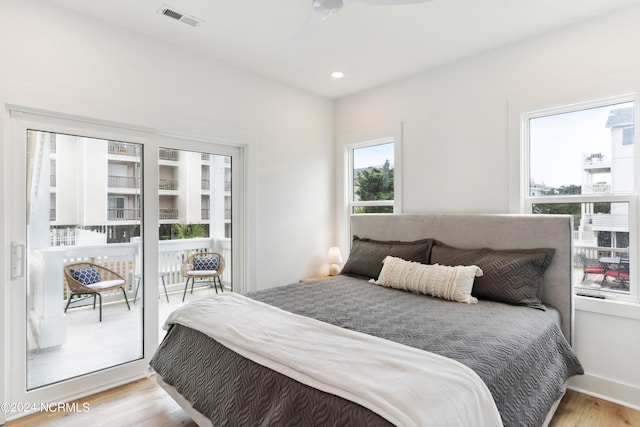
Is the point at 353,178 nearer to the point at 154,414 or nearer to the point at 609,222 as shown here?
the point at 609,222

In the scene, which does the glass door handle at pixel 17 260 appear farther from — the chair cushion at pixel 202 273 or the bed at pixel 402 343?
the chair cushion at pixel 202 273

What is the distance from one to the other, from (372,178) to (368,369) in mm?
3024

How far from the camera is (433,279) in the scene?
2588mm

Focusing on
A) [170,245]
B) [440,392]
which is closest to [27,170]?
[170,245]

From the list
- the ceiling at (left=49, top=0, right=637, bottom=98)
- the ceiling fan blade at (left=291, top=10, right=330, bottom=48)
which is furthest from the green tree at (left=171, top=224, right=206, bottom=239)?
the ceiling fan blade at (left=291, top=10, right=330, bottom=48)

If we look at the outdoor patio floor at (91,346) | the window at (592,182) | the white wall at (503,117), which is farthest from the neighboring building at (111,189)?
the window at (592,182)

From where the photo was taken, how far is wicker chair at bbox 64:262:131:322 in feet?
8.48

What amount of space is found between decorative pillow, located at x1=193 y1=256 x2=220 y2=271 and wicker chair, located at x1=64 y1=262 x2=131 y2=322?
2.07ft

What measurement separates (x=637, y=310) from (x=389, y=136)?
2.52 metres

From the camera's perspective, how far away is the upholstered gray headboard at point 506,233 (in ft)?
8.05

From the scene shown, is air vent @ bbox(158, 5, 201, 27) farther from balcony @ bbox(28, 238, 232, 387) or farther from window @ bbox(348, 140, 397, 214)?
window @ bbox(348, 140, 397, 214)

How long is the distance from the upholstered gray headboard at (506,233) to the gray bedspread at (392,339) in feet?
0.86

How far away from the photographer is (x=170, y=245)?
3102 millimetres

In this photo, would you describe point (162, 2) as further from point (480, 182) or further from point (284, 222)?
point (480, 182)
